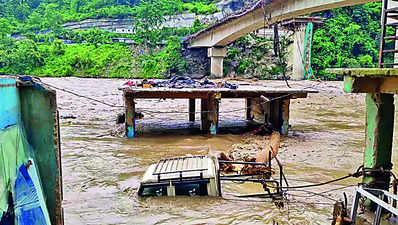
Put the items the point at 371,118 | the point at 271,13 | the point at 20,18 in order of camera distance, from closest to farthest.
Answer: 1. the point at 371,118
2. the point at 271,13
3. the point at 20,18

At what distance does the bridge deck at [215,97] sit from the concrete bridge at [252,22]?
351 cm

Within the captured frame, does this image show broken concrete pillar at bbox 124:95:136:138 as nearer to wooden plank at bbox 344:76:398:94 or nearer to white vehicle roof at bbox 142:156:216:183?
white vehicle roof at bbox 142:156:216:183

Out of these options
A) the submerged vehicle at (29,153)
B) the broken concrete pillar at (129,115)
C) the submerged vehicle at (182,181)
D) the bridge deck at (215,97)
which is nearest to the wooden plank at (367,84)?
the submerged vehicle at (182,181)

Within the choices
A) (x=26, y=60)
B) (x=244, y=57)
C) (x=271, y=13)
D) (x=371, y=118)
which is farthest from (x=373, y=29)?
(x=371, y=118)

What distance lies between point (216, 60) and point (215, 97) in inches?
1276

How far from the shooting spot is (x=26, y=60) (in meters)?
52.8

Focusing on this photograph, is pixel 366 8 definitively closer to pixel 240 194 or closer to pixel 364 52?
pixel 364 52

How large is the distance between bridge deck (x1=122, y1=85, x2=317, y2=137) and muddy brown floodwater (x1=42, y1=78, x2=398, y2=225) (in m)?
0.65

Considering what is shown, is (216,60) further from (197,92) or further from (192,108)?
(197,92)

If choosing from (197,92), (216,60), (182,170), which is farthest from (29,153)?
(216,60)

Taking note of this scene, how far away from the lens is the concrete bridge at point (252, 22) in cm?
2378

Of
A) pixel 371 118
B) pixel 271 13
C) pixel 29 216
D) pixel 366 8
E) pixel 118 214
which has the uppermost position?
pixel 366 8

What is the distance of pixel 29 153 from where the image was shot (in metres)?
3.23

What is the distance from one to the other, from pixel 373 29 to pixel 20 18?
68.0m
